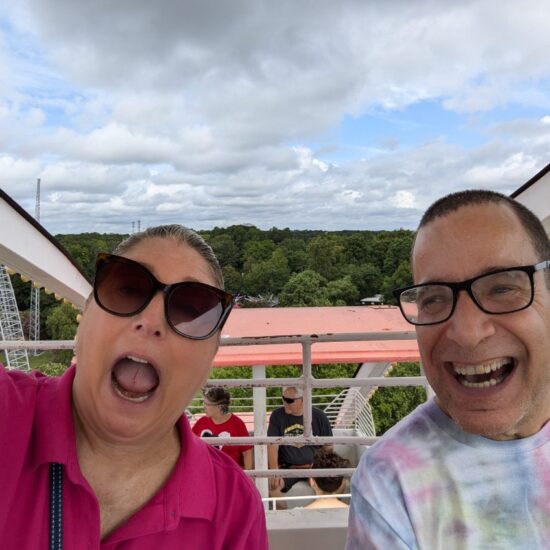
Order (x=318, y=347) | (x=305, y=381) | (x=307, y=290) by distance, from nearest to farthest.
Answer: (x=305, y=381) → (x=318, y=347) → (x=307, y=290)

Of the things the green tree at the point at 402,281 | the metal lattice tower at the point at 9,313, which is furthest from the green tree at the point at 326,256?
the green tree at the point at 402,281

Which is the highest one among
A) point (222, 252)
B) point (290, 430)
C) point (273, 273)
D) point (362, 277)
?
point (273, 273)

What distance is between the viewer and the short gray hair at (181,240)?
1221mm

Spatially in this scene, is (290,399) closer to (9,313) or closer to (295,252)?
(295,252)

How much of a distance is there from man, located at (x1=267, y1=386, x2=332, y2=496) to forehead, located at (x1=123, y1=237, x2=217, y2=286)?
237 centimetres

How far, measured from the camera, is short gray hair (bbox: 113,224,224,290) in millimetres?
1221

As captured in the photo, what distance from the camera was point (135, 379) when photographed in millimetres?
1153

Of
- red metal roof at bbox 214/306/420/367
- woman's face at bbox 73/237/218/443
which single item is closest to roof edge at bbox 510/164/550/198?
red metal roof at bbox 214/306/420/367

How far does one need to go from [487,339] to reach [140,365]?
839 millimetres

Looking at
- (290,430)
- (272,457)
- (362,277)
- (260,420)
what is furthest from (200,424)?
(362,277)

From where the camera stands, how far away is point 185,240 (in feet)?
4.07

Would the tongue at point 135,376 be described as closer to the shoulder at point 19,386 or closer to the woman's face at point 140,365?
the woman's face at point 140,365

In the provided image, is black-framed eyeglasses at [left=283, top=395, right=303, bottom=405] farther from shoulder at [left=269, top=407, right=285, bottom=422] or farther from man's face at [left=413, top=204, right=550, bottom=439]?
man's face at [left=413, top=204, right=550, bottom=439]

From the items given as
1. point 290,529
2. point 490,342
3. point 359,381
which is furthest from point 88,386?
point 359,381
